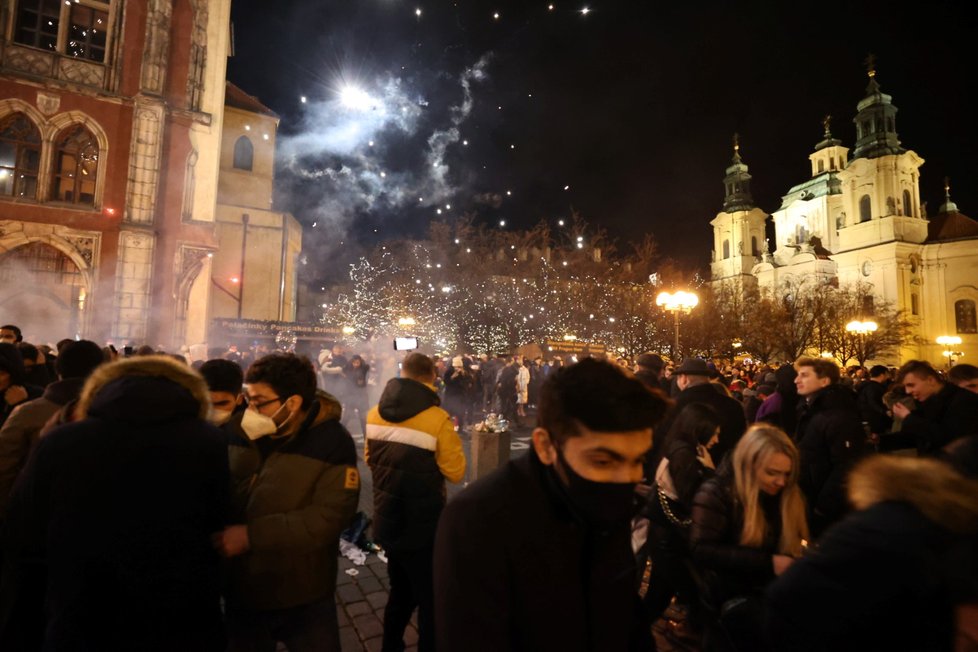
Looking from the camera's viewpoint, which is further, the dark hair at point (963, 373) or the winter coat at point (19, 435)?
the dark hair at point (963, 373)

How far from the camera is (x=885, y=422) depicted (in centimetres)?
754

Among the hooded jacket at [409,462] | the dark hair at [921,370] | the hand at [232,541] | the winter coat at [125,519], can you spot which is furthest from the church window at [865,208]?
the winter coat at [125,519]

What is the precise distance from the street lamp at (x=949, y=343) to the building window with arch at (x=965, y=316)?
3.10m

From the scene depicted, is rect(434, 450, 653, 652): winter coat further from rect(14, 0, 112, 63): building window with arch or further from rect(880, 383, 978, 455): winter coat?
rect(14, 0, 112, 63): building window with arch

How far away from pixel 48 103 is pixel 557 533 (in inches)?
902

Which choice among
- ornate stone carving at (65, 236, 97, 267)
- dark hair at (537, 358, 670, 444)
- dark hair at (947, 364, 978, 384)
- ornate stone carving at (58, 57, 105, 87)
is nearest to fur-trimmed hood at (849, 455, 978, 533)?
dark hair at (537, 358, 670, 444)

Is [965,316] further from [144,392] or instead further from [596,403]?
[144,392]

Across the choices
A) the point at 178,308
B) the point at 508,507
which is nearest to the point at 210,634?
the point at 508,507

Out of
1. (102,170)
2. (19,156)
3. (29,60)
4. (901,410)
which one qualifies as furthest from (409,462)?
(29,60)

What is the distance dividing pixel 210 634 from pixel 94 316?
1927 cm

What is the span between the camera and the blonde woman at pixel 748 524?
2740 mm

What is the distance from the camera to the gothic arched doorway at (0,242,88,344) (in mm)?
16562

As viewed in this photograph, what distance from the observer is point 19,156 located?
54.4 ft

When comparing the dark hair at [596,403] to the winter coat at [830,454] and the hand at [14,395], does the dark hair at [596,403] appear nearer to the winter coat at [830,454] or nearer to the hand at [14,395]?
the winter coat at [830,454]
